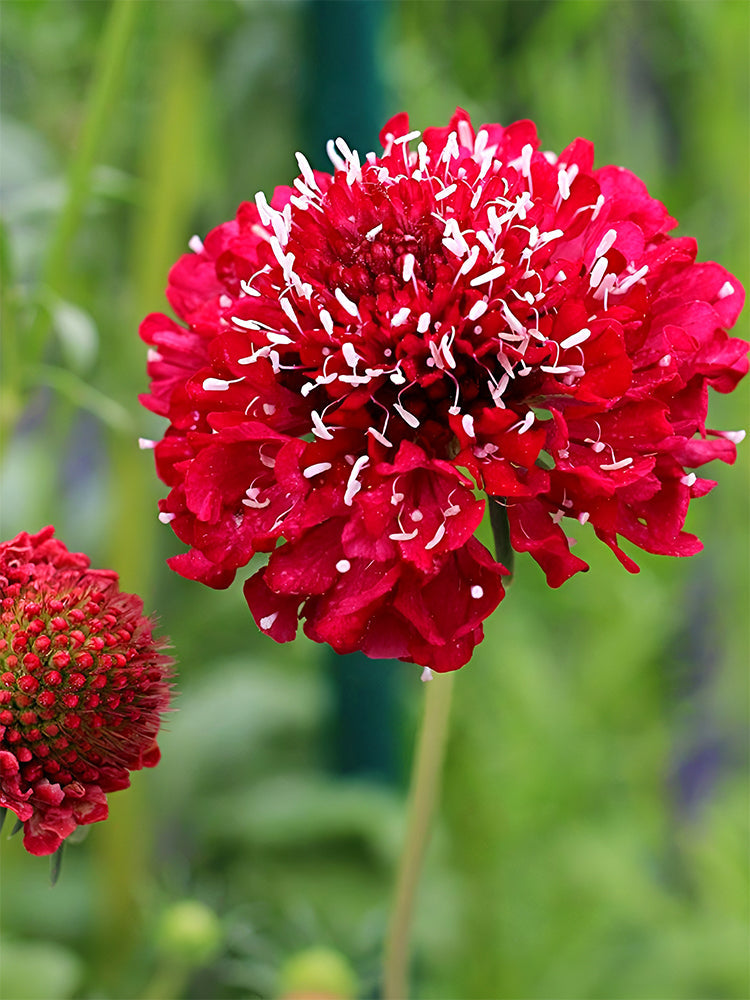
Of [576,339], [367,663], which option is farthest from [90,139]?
[367,663]

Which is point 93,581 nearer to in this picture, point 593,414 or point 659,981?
point 593,414

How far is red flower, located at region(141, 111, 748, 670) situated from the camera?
0.33m

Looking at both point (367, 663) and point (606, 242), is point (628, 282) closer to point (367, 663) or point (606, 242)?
point (606, 242)

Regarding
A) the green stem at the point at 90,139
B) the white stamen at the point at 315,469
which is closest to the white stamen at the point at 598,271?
the white stamen at the point at 315,469

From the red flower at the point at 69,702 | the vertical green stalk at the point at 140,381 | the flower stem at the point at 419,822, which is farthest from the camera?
the vertical green stalk at the point at 140,381

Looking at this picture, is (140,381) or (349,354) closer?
(349,354)

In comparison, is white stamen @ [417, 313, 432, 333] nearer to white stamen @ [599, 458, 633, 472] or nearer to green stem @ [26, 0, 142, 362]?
white stamen @ [599, 458, 633, 472]

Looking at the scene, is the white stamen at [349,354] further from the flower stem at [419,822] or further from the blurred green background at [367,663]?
the blurred green background at [367,663]

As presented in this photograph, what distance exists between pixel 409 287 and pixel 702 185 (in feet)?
2.81

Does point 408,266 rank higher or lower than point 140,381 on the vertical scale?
lower

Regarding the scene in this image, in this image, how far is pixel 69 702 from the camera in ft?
0.98

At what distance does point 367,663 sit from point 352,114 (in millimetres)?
423

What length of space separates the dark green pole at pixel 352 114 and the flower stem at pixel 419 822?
41 cm

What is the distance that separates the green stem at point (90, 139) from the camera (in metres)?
0.47
